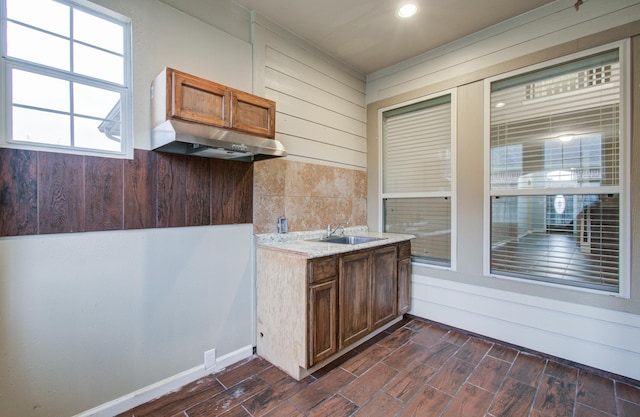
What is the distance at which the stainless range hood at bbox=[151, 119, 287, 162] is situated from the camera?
1.77 meters

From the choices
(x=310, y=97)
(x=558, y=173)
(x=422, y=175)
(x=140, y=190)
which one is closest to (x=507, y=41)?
(x=558, y=173)

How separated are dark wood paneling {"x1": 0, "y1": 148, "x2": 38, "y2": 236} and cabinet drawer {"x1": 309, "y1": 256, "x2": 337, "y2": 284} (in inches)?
66.4

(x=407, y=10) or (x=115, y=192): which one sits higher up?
(x=407, y=10)

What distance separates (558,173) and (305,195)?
2.36 m

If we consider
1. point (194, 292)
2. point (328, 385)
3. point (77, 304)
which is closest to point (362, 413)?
point (328, 385)

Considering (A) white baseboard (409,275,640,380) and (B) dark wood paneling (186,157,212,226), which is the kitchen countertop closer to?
(B) dark wood paneling (186,157,212,226)

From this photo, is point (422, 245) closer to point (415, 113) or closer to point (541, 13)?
point (415, 113)

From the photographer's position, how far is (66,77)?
5.80 feet

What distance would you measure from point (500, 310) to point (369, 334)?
133 centimetres

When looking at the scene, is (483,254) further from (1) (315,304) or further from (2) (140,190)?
(2) (140,190)

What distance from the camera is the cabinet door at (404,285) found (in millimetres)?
3189

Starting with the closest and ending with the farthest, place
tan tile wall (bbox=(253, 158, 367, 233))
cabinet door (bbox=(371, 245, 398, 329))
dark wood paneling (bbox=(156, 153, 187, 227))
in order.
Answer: dark wood paneling (bbox=(156, 153, 187, 227)) → tan tile wall (bbox=(253, 158, 367, 233)) → cabinet door (bbox=(371, 245, 398, 329))

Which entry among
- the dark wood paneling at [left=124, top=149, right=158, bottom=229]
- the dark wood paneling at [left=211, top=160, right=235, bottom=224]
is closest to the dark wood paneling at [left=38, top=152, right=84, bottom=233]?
the dark wood paneling at [left=124, top=149, right=158, bottom=229]

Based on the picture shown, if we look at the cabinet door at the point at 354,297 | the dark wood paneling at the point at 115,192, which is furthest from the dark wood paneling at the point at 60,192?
the cabinet door at the point at 354,297
